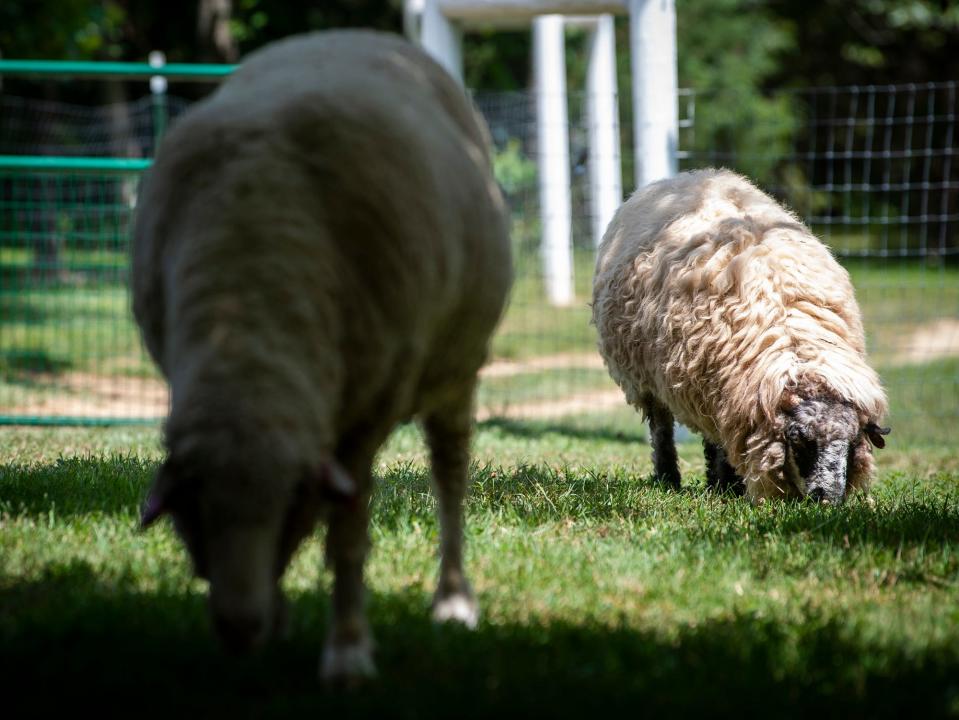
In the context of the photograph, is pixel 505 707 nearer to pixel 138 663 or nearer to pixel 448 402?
pixel 138 663

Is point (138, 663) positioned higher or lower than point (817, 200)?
higher

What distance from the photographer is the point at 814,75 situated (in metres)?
27.8

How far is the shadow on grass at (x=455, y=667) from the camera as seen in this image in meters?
2.56

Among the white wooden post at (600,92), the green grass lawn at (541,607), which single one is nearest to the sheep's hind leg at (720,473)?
the green grass lawn at (541,607)

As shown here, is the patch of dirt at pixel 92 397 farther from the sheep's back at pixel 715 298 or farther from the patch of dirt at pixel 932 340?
the patch of dirt at pixel 932 340

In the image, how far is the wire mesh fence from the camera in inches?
381

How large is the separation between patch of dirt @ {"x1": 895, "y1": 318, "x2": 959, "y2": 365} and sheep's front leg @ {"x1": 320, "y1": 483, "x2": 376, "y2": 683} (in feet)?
38.3

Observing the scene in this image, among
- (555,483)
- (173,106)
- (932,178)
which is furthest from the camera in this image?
(932,178)


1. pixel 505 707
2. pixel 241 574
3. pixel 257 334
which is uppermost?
pixel 257 334

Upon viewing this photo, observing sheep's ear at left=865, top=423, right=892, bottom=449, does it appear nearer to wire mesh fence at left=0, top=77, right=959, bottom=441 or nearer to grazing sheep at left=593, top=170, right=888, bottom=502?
grazing sheep at left=593, top=170, right=888, bottom=502

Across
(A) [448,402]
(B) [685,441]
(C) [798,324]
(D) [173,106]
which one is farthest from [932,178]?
(A) [448,402]

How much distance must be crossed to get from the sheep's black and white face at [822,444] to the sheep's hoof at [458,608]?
224 centimetres

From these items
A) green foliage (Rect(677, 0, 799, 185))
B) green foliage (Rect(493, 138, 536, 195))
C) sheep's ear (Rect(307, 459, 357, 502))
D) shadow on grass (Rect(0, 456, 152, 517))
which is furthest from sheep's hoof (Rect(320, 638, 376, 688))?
green foliage (Rect(677, 0, 799, 185))

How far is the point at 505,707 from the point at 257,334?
99 centimetres
